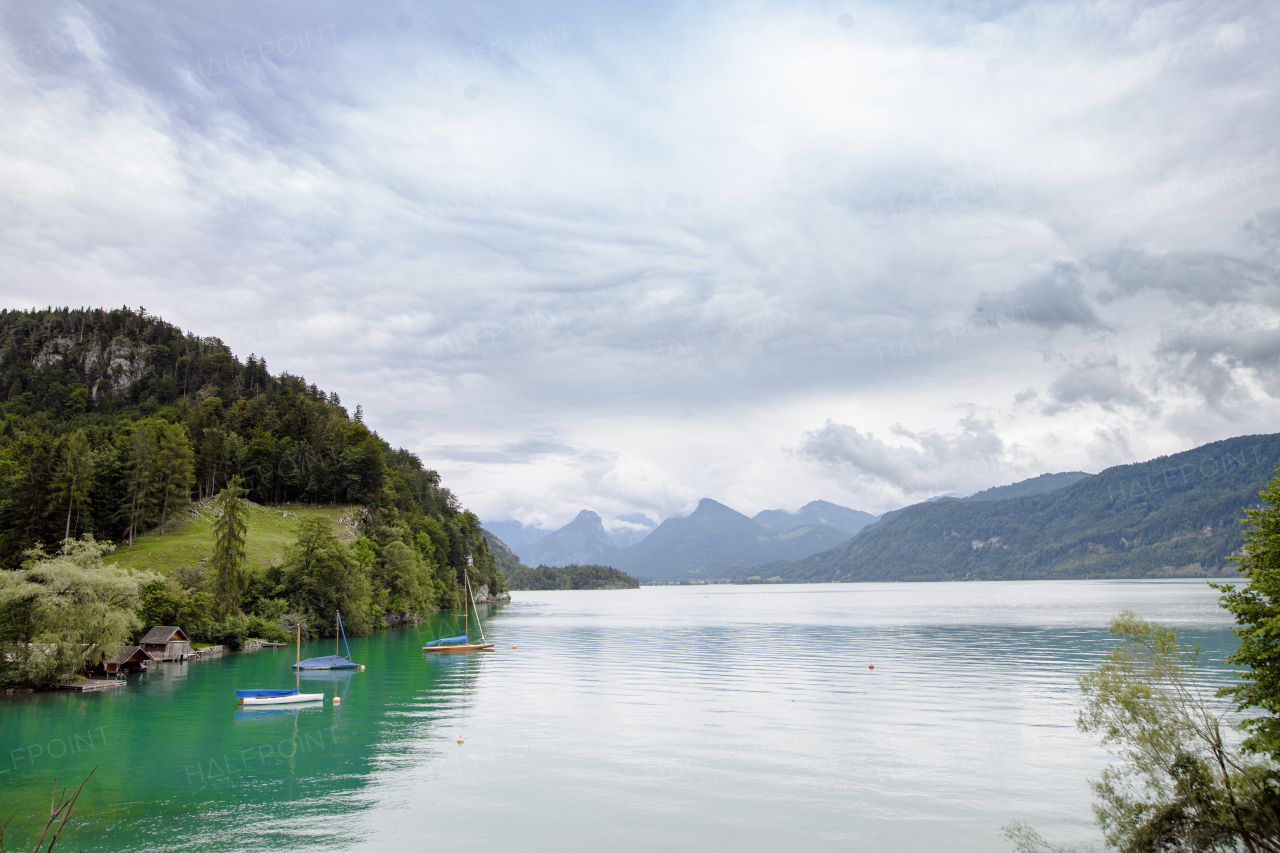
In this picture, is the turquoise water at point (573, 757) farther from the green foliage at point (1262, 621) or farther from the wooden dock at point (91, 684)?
the green foliage at point (1262, 621)

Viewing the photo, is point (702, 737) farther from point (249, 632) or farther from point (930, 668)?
point (249, 632)

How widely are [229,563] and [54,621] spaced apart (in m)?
33.9

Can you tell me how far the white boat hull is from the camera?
49031 millimetres

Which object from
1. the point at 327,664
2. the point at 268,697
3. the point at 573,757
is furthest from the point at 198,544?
the point at 573,757

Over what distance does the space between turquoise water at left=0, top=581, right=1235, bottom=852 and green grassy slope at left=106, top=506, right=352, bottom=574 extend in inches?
1042

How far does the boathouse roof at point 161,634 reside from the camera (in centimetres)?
6856

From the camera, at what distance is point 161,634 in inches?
2719

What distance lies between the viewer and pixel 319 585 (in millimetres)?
94312

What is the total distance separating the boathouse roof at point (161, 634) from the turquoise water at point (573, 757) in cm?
430

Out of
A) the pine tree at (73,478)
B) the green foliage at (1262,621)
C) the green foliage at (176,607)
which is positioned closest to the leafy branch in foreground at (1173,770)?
the green foliage at (1262,621)

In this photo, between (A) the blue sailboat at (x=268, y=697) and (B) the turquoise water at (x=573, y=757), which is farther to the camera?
(A) the blue sailboat at (x=268, y=697)

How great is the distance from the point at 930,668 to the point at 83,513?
113 m

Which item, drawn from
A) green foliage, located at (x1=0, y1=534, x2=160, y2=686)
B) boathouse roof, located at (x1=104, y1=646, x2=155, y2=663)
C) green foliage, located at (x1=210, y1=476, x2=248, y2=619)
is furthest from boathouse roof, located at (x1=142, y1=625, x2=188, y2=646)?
green foliage, located at (x1=210, y1=476, x2=248, y2=619)

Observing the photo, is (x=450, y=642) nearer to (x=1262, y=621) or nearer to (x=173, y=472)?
(x=173, y=472)
